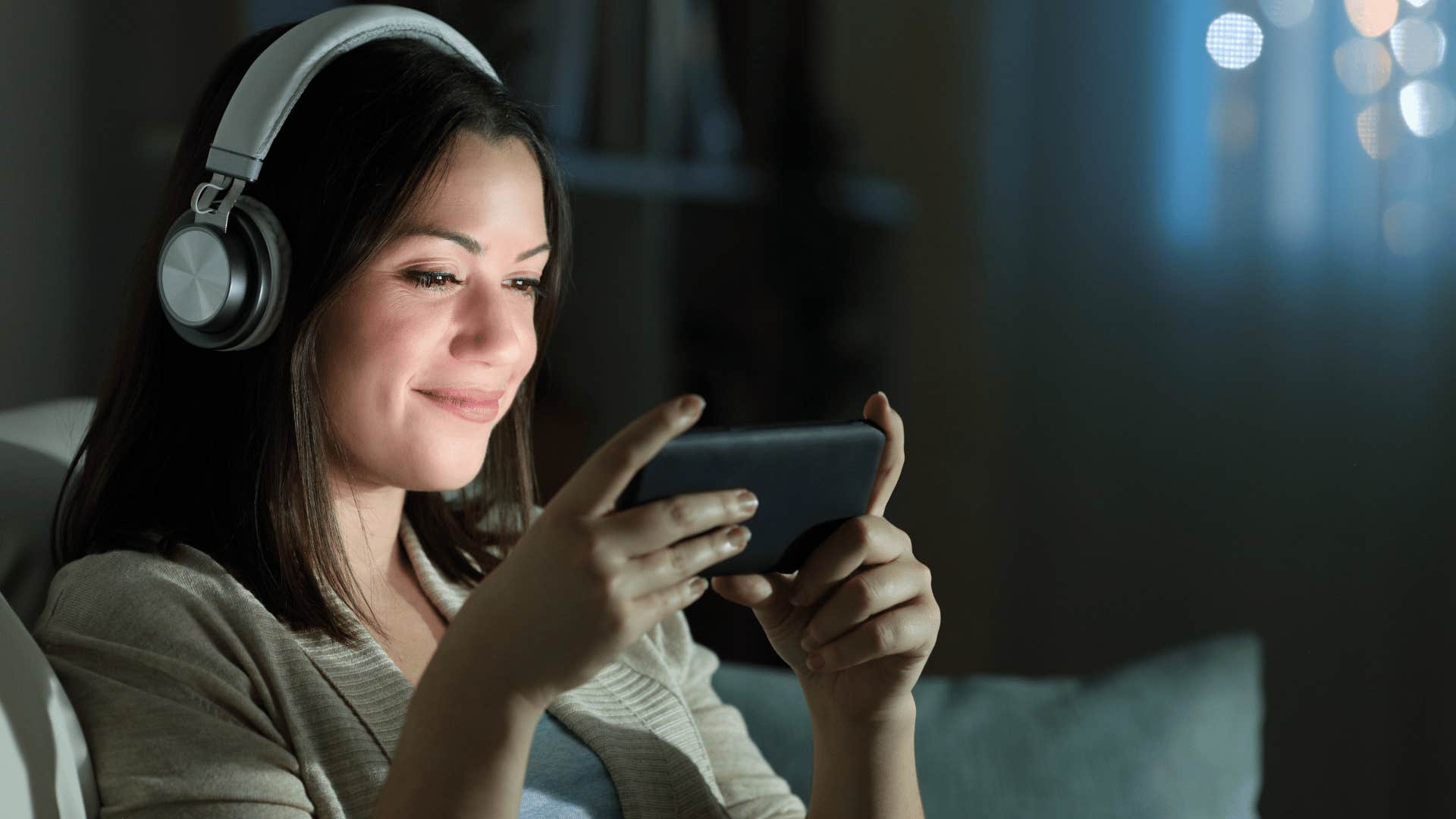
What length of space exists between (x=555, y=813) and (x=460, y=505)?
0.43 metres

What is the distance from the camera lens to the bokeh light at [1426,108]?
5.70 feet

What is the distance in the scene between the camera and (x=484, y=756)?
68 cm

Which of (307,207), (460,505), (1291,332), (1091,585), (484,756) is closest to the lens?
(484,756)

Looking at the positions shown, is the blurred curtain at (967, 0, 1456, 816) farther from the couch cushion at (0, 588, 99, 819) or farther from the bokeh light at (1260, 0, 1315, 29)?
the couch cushion at (0, 588, 99, 819)

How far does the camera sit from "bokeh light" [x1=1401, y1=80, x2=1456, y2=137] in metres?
1.74

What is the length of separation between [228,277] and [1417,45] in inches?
66.1

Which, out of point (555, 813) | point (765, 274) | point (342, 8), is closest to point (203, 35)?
point (765, 274)

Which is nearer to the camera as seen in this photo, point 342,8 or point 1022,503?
point 342,8

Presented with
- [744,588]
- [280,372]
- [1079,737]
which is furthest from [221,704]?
[1079,737]

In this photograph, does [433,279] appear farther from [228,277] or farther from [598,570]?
[598,570]

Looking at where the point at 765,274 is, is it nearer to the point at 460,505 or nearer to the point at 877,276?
the point at 877,276

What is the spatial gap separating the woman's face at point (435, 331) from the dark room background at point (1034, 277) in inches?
39.3

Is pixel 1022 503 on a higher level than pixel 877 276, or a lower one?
lower

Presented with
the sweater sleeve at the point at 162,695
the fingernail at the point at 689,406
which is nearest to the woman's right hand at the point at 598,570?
the fingernail at the point at 689,406
